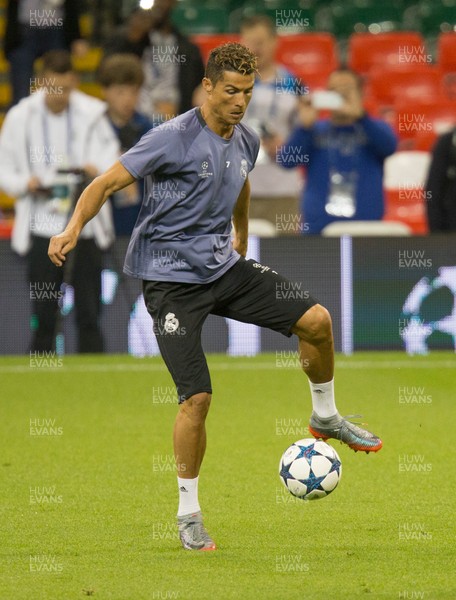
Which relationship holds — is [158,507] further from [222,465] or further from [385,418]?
[385,418]

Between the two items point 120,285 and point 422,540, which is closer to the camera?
point 422,540

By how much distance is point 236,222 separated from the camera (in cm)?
675

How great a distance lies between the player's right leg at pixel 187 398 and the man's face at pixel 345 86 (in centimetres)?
718

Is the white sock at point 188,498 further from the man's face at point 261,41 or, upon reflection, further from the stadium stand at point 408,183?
the stadium stand at point 408,183

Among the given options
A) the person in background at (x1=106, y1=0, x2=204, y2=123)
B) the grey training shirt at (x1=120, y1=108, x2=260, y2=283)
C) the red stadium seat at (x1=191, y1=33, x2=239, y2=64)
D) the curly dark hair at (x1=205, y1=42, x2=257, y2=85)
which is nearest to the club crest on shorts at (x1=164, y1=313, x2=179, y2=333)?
the grey training shirt at (x1=120, y1=108, x2=260, y2=283)

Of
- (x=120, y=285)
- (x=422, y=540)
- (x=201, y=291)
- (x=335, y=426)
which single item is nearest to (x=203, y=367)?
(x=201, y=291)

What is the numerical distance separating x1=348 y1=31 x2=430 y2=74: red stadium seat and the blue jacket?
538cm

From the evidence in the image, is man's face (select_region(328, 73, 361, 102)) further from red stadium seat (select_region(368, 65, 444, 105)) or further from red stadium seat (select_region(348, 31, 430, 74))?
red stadium seat (select_region(348, 31, 430, 74))

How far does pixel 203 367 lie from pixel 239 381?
18.4ft

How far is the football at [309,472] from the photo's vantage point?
613 cm

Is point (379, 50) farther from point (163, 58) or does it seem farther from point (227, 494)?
point (227, 494)

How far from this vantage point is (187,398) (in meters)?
5.93

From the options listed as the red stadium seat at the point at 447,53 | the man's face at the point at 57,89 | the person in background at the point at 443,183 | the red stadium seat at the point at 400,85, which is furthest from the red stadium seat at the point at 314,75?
the man's face at the point at 57,89

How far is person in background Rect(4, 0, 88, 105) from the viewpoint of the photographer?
1460 cm
